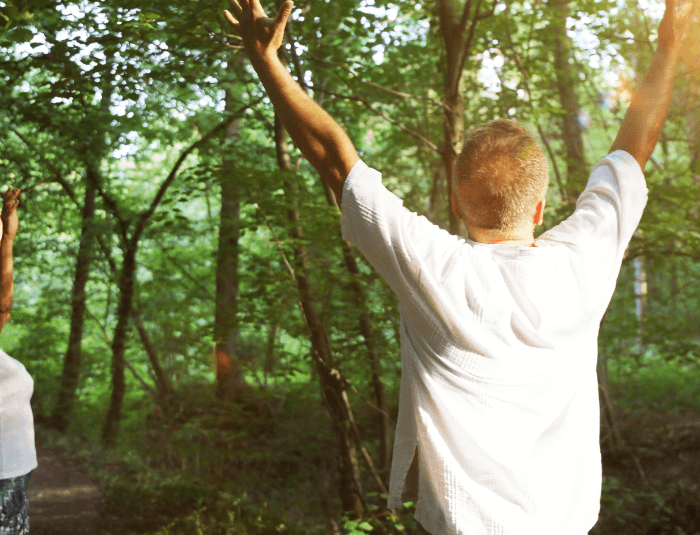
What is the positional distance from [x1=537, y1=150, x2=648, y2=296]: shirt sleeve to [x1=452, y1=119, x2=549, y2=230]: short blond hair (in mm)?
106

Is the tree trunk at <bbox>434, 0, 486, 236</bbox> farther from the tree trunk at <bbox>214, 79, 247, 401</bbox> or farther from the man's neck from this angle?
the tree trunk at <bbox>214, 79, 247, 401</bbox>

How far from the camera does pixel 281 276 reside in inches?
187

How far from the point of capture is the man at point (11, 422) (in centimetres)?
316

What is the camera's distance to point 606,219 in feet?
4.49

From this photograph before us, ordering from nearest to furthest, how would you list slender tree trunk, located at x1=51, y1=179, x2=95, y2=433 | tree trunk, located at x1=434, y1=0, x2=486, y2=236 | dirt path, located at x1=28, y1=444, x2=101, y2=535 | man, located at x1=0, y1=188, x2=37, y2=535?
man, located at x1=0, y1=188, x2=37, y2=535, tree trunk, located at x1=434, y1=0, x2=486, y2=236, dirt path, located at x1=28, y1=444, x2=101, y2=535, slender tree trunk, located at x1=51, y1=179, x2=95, y2=433

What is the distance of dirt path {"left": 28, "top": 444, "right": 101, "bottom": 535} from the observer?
680cm

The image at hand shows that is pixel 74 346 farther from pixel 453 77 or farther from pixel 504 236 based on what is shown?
pixel 504 236

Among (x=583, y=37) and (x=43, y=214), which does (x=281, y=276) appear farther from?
(x=43, y=214)

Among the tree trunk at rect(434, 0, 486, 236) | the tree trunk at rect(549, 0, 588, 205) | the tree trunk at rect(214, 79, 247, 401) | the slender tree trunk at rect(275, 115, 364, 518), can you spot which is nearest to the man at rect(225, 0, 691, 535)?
the tree trunk at rect(434, 0, 486, 236)

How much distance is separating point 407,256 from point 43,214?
11.3m

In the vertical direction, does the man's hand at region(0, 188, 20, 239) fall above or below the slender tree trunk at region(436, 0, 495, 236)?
below

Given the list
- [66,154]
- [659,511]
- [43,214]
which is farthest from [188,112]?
[659,511]

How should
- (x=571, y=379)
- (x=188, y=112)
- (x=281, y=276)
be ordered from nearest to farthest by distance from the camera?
(x=571, y=379), (x=281, y=276), (x=188, y=112)

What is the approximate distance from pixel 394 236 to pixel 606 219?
57cm
